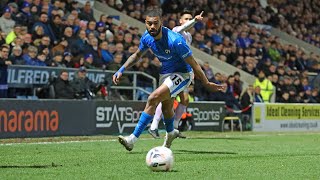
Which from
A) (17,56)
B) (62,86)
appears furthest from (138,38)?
(17,56)

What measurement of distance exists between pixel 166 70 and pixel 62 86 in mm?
7216

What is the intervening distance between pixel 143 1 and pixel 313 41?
1180cm

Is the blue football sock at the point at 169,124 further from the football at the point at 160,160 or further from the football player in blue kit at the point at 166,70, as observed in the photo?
the football at the point at 160,160

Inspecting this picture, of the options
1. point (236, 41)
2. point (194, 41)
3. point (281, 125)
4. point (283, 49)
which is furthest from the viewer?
point (283, 49)

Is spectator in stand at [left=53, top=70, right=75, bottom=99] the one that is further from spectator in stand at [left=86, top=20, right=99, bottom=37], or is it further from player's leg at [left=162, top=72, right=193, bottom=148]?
player's leg at [left=162, top=72, right=193, bottom=148]

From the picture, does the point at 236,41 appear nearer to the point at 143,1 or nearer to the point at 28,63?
the point at 143,1

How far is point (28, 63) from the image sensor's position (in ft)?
63.4

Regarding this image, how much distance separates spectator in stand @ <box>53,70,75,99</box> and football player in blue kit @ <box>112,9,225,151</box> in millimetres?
6835

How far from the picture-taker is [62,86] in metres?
19.3

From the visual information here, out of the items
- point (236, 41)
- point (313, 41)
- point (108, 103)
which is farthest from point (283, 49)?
point (108, 103)

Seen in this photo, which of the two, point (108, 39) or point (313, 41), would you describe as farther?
point (313, 41)

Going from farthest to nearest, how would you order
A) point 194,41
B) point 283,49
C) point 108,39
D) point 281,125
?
1. point 283,49
2. point 194,41
3. point 281,125
4. point 108,39

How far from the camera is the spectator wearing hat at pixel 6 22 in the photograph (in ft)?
68.0

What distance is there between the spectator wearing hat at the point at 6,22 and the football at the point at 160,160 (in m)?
12.1
